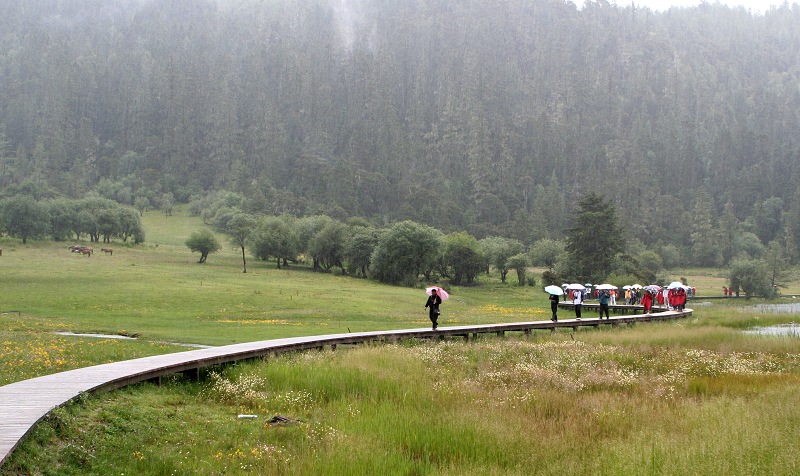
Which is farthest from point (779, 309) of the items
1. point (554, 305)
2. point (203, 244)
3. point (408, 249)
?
point (203, 244)

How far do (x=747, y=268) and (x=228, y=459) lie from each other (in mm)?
116014

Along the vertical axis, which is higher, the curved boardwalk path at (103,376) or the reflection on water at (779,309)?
the curved boardwalk path at (103,376)

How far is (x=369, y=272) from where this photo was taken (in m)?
111

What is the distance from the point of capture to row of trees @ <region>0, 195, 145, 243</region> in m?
119

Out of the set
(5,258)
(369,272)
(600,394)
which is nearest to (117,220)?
(5,258)

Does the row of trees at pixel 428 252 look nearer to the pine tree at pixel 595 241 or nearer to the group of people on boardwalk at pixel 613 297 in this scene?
the pine tree at pixel 595 241

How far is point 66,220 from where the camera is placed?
415 feet

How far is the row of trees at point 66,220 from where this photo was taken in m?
119

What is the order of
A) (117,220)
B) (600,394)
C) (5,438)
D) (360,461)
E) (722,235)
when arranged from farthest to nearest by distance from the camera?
(722,235) → (117,220) → (600,394) → (360,461) → (5,438)

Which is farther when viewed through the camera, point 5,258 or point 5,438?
point 5,258

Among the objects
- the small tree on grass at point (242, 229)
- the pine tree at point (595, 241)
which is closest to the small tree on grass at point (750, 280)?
the pine tree at point (595, 241)

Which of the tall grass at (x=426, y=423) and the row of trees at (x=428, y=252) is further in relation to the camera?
the row of trees at (x=428, y=252)

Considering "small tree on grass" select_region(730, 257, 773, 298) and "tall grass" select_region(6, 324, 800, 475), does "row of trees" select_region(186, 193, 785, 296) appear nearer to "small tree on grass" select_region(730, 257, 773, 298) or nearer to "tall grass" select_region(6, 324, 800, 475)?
"small tree on grass" select_region(730, 257, 773, 298)

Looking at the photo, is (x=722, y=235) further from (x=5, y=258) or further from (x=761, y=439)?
(x=761, y=439)
